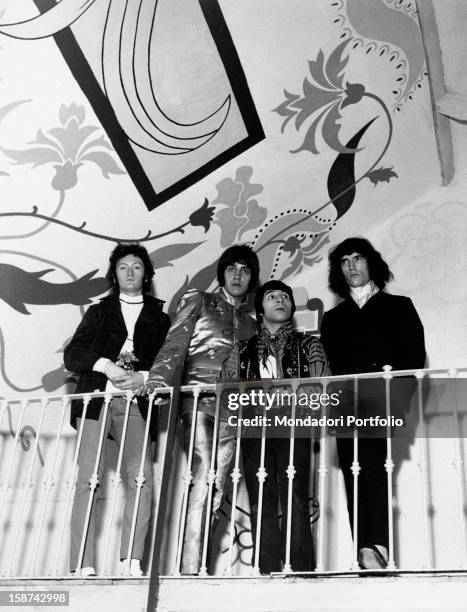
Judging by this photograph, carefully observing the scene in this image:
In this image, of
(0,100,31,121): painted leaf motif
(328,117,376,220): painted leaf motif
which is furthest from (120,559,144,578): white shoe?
(328,117,376,220): painted leaf motif

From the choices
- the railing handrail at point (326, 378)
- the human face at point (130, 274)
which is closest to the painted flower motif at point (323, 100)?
the human face at point (130, 274)

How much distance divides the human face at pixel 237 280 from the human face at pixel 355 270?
0.49m

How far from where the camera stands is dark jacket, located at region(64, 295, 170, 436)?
3777 mm

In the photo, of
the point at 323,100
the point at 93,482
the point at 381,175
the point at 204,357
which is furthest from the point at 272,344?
the point at 381,175

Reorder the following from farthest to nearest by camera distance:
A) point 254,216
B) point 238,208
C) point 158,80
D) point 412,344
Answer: point 254,216 < point 238,208 < point 158,80 < point 412,344

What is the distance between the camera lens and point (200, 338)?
3846mm

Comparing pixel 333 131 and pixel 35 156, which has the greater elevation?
pixel 333 131

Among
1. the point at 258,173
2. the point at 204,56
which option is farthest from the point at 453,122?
the point at 204,56

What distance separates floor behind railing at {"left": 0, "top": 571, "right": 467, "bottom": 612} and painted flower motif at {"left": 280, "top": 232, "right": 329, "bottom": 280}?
2492 mm

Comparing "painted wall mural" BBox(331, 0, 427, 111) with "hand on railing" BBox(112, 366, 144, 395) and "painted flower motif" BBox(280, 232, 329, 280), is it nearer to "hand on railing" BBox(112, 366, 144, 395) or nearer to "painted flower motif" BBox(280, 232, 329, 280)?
"painted flower motif" BBox(280, 232, 329, 280)

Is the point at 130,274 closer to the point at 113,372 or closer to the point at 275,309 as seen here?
the point at 113,372

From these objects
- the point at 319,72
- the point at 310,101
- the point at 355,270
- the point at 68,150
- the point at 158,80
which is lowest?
the point at 355,270

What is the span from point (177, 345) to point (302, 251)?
1639mm

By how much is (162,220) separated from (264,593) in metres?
2.25
